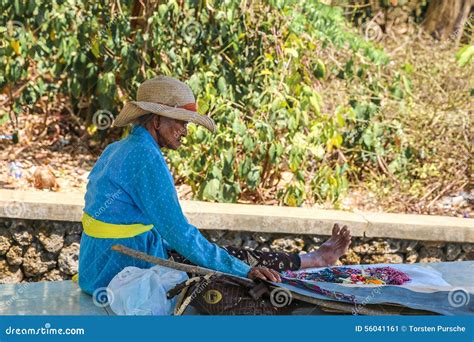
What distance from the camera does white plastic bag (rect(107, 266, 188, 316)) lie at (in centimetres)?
325

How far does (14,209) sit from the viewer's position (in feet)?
15.6

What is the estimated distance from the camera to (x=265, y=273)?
130 inches

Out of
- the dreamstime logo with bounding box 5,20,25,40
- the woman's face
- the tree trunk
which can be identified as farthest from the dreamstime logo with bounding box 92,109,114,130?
the tree trunk

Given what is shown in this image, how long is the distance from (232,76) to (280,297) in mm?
3093

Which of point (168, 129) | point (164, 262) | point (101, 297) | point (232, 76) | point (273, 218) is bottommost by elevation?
point (273, 218)

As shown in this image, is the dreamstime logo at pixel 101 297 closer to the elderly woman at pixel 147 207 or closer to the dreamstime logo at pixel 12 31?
the elderly woman at pixel 147 207

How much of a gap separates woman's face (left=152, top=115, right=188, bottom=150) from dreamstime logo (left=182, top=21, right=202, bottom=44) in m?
2.76

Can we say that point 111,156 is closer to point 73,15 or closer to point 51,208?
point 51,208

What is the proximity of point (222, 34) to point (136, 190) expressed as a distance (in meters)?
2.89

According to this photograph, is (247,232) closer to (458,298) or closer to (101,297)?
(101,297)

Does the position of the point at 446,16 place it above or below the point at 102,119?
above

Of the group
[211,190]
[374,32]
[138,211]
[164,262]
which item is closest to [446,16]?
[374,32]

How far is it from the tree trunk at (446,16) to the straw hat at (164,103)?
271 inches
